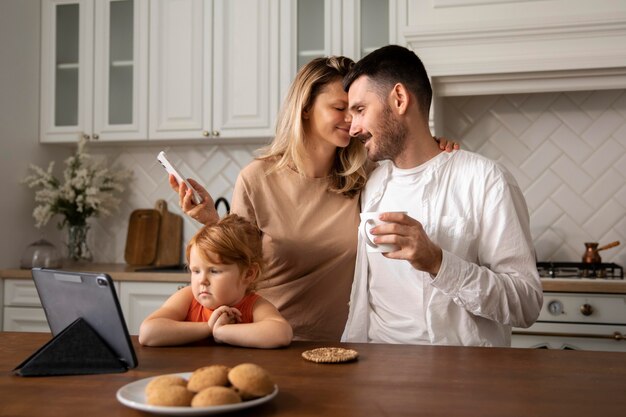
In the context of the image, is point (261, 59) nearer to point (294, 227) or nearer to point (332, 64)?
point (332, 64)

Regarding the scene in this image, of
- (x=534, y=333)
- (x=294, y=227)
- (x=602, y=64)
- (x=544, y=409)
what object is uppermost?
(x=602, y=64)

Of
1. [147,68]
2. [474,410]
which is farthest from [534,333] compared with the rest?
[147,68]

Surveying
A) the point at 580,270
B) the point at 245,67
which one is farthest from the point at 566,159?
the point at 245,67

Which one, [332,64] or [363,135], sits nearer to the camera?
[363,135]

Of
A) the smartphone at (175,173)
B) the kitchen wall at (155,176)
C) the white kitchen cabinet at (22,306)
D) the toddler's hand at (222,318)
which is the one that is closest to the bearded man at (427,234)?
the toddler's hand at (222,318)

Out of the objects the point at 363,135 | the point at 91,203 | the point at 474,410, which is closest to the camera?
the point at 474,410

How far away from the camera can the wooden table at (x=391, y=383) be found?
100cm

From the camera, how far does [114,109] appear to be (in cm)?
378

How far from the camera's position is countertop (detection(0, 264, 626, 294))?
2.84 metres

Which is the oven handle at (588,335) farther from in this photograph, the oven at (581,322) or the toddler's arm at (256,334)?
the toddler's arm at (256,334)

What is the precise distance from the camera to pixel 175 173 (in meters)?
1.76

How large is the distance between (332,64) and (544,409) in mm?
1403

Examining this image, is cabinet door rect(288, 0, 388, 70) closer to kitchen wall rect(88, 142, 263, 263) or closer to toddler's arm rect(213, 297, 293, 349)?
kitchen wall rect(88, 142, 263, 263)

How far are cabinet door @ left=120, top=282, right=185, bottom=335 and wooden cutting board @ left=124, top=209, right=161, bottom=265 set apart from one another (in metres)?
0.44
